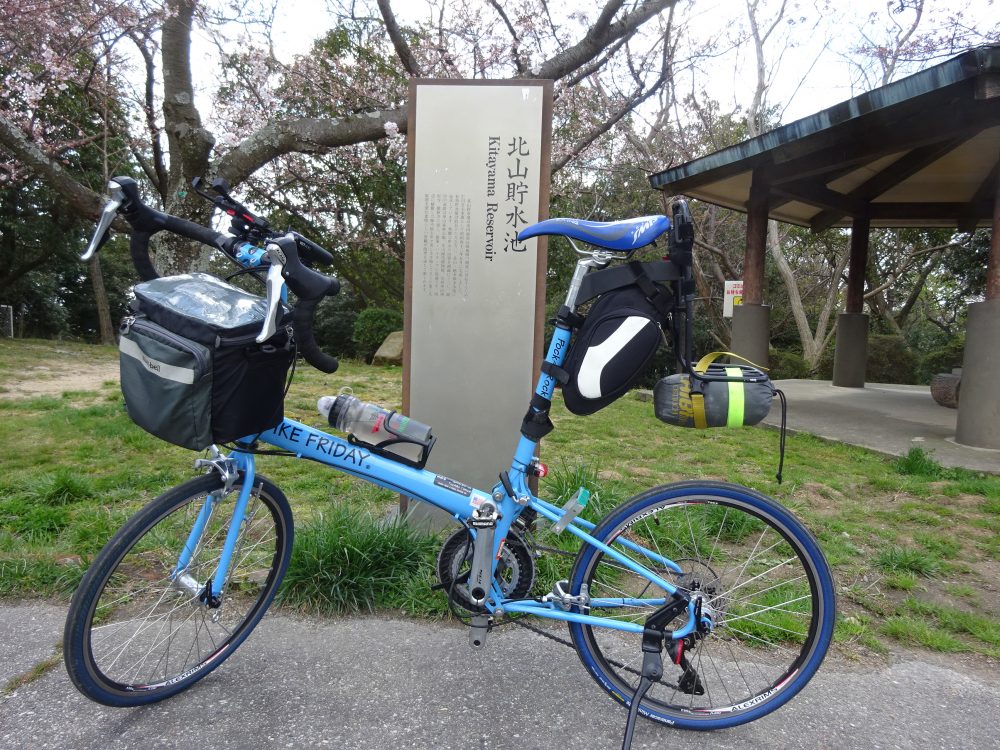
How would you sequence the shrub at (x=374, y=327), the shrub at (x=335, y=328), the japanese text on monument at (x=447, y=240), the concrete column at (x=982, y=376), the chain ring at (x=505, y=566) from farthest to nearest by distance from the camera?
the shrub at (x=335, y=328), the shrub at (x=374, y=327), the concrete column at (x=982, y=376), the japanese text on monument at (x=447, y=240), the chain ring at (x=505, y=566)

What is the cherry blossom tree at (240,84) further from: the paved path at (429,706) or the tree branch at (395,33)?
the paved path at (429,706)

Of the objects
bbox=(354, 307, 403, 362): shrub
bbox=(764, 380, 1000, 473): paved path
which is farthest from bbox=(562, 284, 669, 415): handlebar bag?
bbox=(354, 307, 403, 362): shrub

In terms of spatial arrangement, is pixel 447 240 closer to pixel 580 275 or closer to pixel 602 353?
pixel 580 275

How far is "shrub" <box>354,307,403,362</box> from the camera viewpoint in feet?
42.9

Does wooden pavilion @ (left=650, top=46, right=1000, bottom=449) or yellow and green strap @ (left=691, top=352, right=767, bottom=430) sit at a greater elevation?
wooden pavilion @ (left=650, top=46, right=1000, bottom=449)

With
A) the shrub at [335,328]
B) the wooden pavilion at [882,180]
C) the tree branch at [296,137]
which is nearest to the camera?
the wooden pavilion at [882,180]

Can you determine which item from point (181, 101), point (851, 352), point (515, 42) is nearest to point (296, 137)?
point (181, 101)

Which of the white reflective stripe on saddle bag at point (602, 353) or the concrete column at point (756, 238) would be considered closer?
the white reflective stripe on saddle bag at point (602, 353)

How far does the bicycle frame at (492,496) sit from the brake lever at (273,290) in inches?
17.6

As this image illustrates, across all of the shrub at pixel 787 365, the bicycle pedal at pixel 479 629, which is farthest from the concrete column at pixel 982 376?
the shrub at pixel 787 365

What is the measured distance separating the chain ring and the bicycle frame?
1.5 inches

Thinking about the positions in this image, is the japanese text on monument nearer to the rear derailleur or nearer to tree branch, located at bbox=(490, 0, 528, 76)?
the rear derailleur

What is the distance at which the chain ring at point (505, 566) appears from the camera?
75.7 inches

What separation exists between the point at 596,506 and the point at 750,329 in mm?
6186
